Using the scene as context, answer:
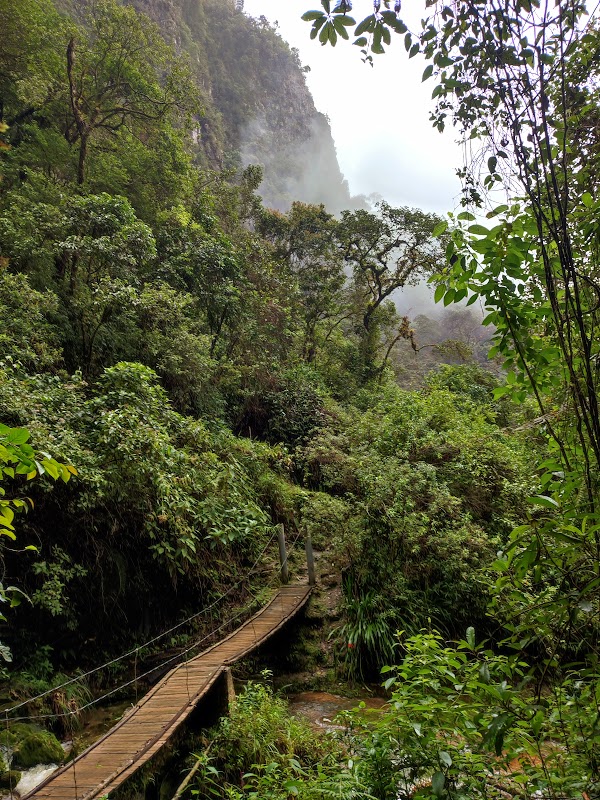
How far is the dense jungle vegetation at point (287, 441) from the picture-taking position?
5.11 ft

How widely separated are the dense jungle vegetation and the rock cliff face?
15576 millimetres

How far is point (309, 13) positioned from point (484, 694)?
7.94ft

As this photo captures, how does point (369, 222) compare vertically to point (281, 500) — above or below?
above

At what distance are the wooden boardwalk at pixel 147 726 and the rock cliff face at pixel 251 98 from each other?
25.0 m

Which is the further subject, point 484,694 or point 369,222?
point 369,222

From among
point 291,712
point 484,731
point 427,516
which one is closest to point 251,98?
point 427,516

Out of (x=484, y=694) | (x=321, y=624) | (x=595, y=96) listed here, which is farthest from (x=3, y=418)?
(x=595, y=96)

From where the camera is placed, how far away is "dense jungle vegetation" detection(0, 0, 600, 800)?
5.11ft

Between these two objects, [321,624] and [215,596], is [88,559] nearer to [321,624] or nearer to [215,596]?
[215,596]

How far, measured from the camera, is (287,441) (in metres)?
12.4

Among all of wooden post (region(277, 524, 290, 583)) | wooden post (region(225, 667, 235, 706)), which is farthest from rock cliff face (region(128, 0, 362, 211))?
wooden post (region(225, 667, 235, 706))

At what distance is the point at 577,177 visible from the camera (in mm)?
1650

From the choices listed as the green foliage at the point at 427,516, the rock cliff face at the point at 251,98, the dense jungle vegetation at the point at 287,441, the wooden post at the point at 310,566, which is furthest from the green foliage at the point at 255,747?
the rock cliff face at the point at 251,98

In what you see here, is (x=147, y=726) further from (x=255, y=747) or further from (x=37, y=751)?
(x=37, y=751)
